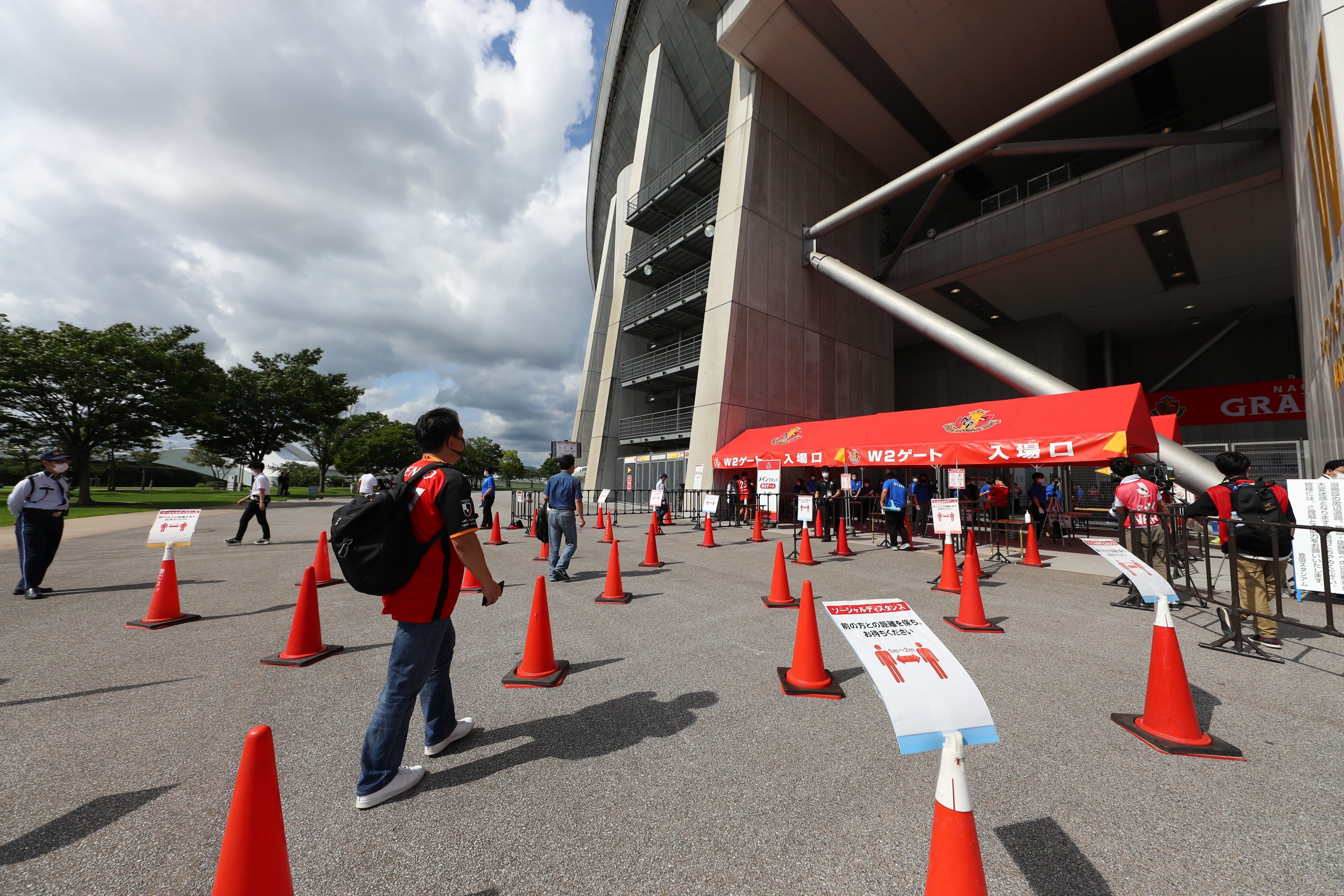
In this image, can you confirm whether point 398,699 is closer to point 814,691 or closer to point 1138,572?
point 814,691

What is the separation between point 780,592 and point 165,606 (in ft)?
23.2

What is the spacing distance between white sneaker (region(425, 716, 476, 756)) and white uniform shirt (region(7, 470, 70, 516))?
7122 mm

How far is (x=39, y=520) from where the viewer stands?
21.8ft

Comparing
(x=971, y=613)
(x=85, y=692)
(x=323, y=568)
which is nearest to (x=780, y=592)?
(x=971, y=613)

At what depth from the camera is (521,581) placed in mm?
7965

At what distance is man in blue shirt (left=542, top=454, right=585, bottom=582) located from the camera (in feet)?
25.7

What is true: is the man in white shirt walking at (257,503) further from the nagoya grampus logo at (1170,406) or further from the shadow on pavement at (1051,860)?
the nagoya grampus logo at (1170,406)

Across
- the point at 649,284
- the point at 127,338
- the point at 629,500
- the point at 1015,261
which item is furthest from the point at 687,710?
the point at 127,338

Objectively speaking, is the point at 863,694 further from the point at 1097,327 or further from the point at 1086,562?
the point at 1097,327

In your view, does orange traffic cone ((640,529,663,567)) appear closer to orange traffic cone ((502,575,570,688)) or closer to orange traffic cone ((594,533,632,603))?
orange traffic cone ((594,533,632,603))

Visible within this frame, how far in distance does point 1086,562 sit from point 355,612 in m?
13.0

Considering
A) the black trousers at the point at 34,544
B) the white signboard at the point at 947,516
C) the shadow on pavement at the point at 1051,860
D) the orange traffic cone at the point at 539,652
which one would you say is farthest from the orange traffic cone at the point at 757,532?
the black trousers at the point at 34,544

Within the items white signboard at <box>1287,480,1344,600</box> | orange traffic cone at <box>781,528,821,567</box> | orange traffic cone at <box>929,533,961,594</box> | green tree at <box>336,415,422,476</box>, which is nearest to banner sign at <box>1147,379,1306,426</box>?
white signboard at <box>1287,480,1344,600</box>

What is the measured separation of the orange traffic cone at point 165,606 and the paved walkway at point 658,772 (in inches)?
13.8
